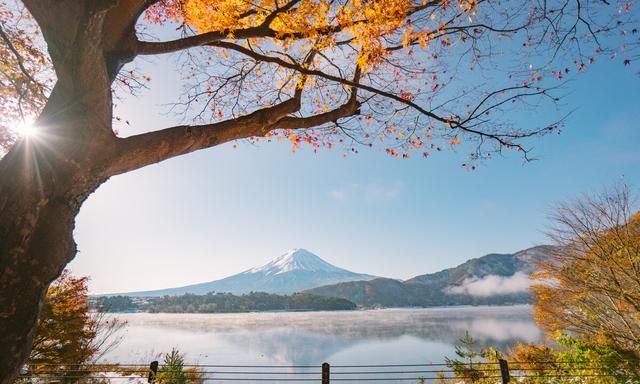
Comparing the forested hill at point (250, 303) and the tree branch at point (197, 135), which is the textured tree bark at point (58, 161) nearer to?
the tree branch at point (197, 135)

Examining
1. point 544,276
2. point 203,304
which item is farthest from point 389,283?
point 544,276

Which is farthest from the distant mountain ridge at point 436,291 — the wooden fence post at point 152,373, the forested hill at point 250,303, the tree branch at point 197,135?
the tree branch at point 197,135

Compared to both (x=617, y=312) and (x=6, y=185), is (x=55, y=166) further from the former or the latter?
(x=617, y=312)

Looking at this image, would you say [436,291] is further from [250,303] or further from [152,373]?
[152,373]

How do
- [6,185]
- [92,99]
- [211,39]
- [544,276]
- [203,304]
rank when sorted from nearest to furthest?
[6,185] < [92,99] < [211,39] < [544,276] < [203,304]

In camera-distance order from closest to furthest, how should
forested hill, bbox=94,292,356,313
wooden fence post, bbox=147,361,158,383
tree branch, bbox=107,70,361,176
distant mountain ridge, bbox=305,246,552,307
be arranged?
tree branch, bbox=107,70,361,176 → wooden fence post, bbox=147,361,158,383 → forested hill, bbox=94,292,356,313 → distant mountain ridge, bbox=305,246,552,307

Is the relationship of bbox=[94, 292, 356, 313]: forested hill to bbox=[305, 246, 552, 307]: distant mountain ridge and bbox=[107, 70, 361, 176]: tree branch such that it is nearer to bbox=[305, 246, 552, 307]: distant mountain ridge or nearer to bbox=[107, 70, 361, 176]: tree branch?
bbox=[305, 246, 552, 307]: distant mountain ridge

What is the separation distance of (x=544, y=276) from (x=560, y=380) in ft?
9.29

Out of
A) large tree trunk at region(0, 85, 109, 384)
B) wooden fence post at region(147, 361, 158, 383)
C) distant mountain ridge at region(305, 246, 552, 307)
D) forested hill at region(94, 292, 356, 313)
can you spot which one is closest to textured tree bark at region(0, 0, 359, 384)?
large tree trunk at region(0, 85, 109, 384)

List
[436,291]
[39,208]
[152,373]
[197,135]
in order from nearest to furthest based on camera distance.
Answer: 1. [39,208]
2. [197,135]
3. [152,373]
4. [436,291]

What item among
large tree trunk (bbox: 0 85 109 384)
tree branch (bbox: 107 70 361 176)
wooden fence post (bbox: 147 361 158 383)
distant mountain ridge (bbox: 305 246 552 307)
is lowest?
distant mountain ridge (bbox: 305 246 552 307)

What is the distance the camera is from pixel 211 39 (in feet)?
10.9

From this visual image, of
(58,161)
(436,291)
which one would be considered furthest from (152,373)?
(436,291)

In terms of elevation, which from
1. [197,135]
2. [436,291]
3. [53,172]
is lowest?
[436,291]
